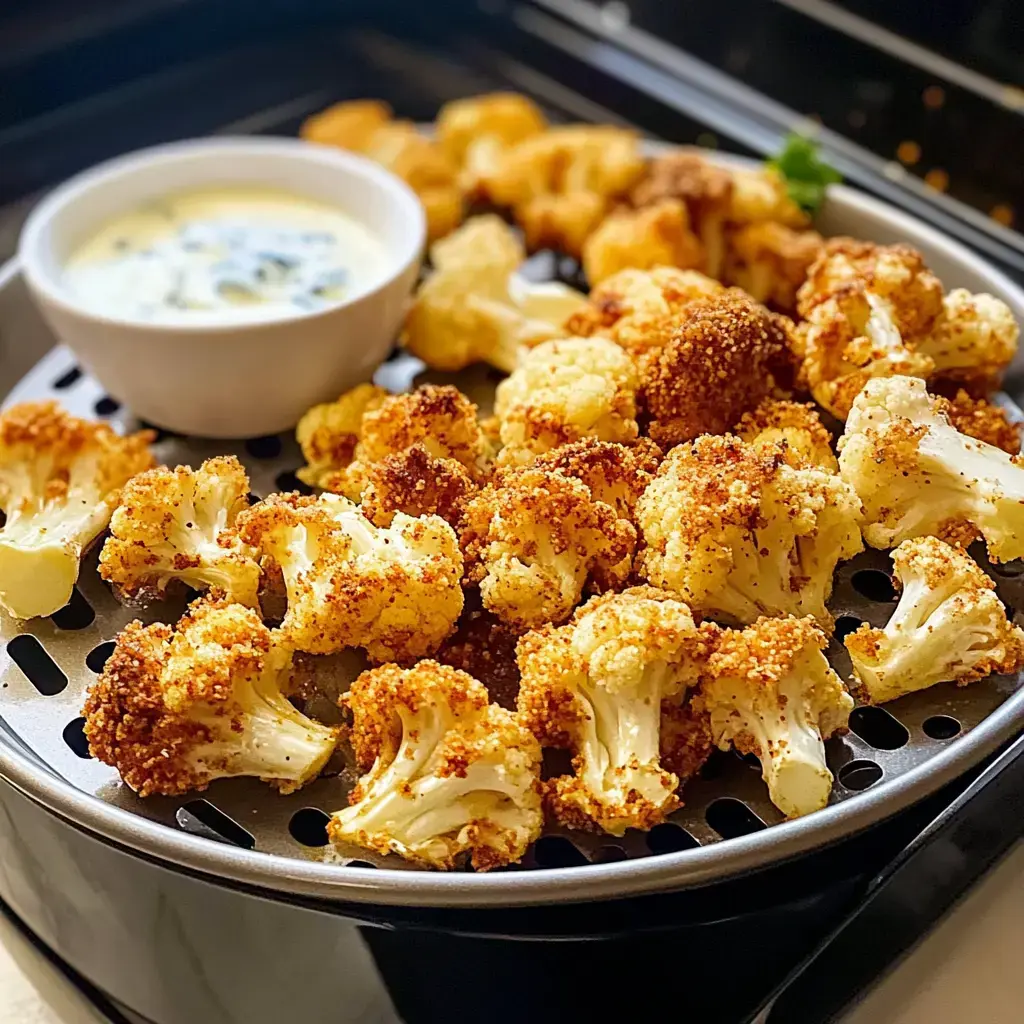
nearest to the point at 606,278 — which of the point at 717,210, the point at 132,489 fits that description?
the point at 717,210

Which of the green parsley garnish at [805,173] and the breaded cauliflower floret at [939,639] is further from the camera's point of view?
the green parsley garnish at [805,173]

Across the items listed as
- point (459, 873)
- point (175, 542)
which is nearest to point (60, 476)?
point (175, 542)

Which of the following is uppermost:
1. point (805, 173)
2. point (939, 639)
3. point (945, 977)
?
point (805, 173)

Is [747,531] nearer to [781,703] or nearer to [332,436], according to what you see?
[781,703]

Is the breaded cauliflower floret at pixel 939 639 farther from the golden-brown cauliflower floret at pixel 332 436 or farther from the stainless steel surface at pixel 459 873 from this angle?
the golden-brown cauliflower floret at pixel 332 436

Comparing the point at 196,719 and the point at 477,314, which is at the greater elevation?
the point at 477,314

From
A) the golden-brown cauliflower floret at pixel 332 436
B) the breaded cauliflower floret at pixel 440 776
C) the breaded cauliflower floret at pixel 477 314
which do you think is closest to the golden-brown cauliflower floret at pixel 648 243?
the breaded cauliflower floret at pixel 477 314
